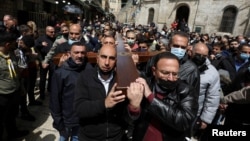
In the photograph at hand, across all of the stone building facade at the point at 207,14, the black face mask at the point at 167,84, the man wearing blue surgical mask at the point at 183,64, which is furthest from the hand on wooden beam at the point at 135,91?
the stone building facade at the point at 207,14

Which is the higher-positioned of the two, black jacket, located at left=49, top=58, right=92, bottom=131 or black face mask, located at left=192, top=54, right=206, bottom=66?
black face mask, located at left=192, top=54, right=206, bottom=66

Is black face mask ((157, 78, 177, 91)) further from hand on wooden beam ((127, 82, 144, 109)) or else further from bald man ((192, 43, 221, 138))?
bald man ((192, 43, 221, 138))

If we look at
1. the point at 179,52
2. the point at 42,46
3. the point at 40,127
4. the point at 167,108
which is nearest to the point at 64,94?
the point at 167,108

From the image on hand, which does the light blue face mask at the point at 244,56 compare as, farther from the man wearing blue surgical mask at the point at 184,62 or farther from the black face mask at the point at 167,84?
the black face mask at the point at 167,84

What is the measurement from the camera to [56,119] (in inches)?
102

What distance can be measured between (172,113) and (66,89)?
1.55 m

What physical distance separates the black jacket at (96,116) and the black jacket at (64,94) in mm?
648

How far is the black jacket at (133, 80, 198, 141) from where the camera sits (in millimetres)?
1534

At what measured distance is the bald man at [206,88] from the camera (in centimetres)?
300

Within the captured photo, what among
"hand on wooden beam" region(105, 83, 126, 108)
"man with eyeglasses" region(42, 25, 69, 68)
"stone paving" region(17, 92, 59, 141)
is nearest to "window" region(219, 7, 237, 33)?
"man with eyeglasses" region(42, 25, 69, 68)

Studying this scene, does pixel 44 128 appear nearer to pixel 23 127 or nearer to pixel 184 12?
pixel 23 127

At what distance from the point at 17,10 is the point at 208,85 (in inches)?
352

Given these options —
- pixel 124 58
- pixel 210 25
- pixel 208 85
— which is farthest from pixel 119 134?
pixel 210 25

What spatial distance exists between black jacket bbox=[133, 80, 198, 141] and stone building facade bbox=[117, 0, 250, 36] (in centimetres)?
1969
